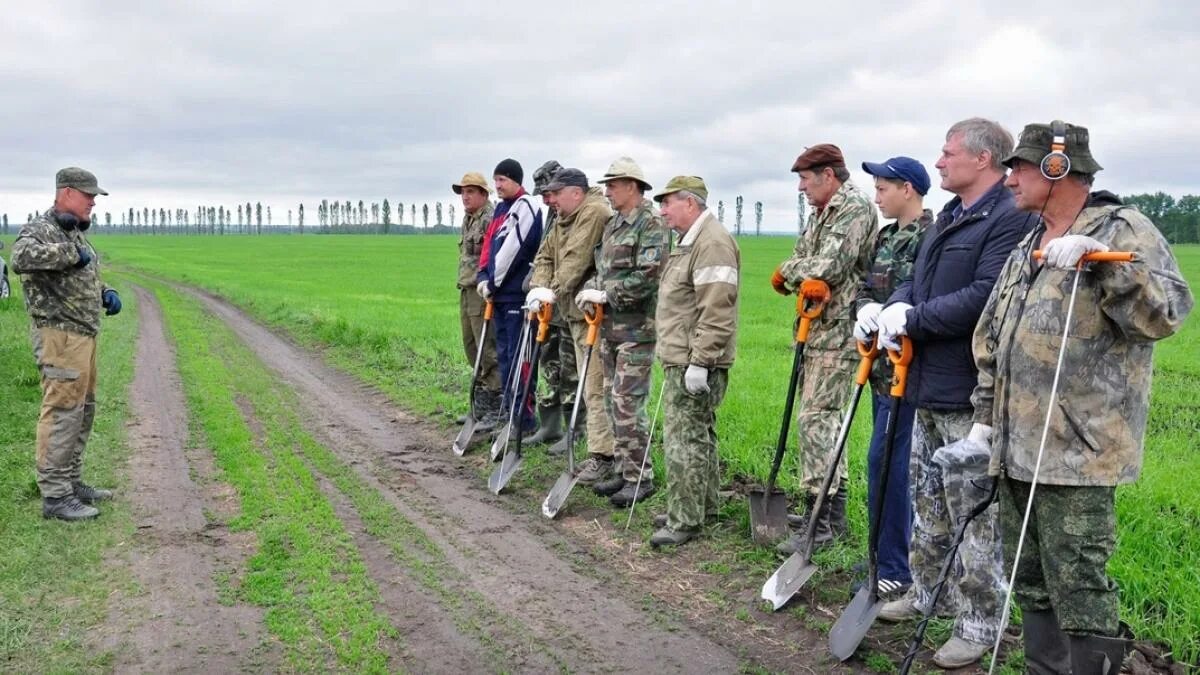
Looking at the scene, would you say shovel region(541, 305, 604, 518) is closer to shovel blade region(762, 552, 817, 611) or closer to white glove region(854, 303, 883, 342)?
shovel blade region(762, 552, 817, 611)

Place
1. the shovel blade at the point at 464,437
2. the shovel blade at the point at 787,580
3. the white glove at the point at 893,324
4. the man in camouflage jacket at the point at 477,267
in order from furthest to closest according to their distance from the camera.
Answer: the man in camouflage jacket at the point at 477,267 < the shovel blade at the point at 464,437 < the shovel blade at the point at 787,580 < the white glove at the point at 893,324

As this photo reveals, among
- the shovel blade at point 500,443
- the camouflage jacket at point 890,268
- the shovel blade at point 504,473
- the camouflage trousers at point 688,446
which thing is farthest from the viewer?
the shovel blade at point 500,443

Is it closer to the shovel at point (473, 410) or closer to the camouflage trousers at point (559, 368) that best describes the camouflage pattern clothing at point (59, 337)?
the shovel at point (473, 410)

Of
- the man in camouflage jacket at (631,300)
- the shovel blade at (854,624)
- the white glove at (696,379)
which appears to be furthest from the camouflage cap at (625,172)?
the shovel blade at (854,624)

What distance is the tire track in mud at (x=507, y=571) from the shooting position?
4.48 metres

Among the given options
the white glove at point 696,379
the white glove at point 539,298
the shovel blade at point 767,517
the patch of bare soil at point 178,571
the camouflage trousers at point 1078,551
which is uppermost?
the white glove at point 539,298

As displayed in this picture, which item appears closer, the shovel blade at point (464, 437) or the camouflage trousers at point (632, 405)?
the camouflage trousers at point (632, 405)

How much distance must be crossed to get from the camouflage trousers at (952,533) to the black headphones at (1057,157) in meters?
1.24

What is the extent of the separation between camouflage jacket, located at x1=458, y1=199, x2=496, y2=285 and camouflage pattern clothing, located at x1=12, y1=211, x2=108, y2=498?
3636 mm

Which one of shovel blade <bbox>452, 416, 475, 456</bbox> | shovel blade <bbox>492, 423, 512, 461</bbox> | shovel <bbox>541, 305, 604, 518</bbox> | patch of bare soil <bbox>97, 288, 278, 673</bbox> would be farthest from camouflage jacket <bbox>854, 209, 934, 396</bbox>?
shovel blade <bbox>452, 416, 475, 456</bbox>

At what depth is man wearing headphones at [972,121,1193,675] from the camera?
3.15 metres

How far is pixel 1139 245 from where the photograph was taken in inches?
125

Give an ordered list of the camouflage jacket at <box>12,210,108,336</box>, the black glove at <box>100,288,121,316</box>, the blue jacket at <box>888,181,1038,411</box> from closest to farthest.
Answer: the blue jacket at <box>888,181,1038,411</box> < the camouflage jacket at <box>12,210,108,336</box> < the black glove at <box>100,288,121,316</box>

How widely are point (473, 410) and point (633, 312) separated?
9.11ft
